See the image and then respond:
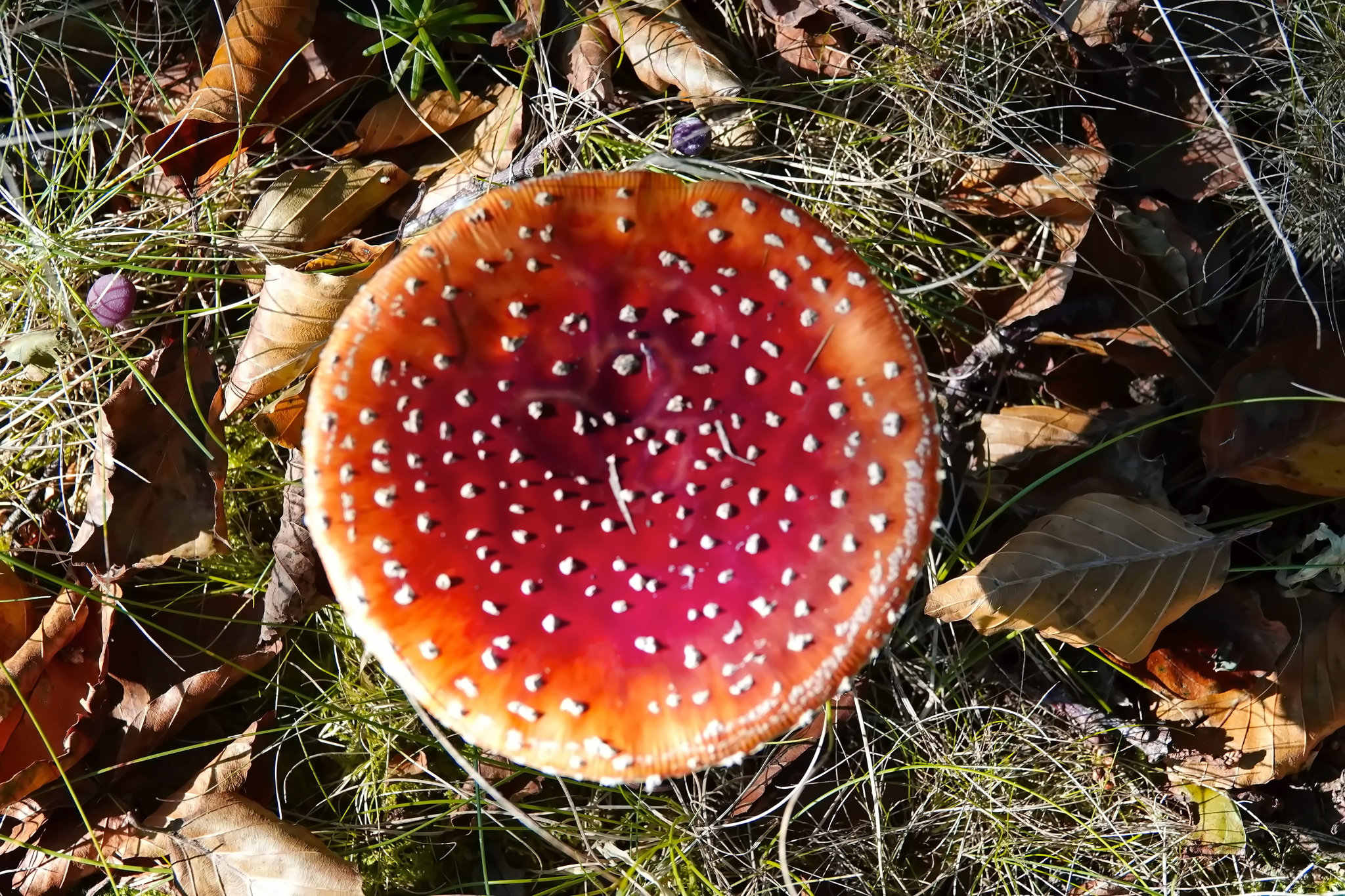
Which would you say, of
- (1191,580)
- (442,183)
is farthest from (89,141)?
(1191,580)

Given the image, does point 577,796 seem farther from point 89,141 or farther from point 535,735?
point 89,141

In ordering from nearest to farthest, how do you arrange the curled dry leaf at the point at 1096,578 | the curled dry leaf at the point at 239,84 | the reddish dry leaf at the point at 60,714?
1. the curled dry leaf at the point at 1096,578
2. the reddish dry leaf at the point at 60,714
3. the curled dry leaf at the point at 239,84

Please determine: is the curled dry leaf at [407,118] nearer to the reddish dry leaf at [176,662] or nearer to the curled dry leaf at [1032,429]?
the reddish dry leaf at [176,662]

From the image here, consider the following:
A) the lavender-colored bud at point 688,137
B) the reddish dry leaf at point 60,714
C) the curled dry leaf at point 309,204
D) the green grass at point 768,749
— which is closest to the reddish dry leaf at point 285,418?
the green grass at point 768,749

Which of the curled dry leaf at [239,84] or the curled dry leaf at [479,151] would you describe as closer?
the curled dry leaf at [239,84]

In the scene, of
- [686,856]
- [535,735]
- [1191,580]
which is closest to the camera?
[535,735]

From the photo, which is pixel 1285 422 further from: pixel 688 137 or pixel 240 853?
pixel 240 853

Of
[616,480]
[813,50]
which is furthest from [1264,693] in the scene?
[813,50]

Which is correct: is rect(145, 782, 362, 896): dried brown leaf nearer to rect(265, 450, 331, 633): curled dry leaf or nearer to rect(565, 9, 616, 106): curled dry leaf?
rect(265, 450, 331, 633): curled dry leaf
